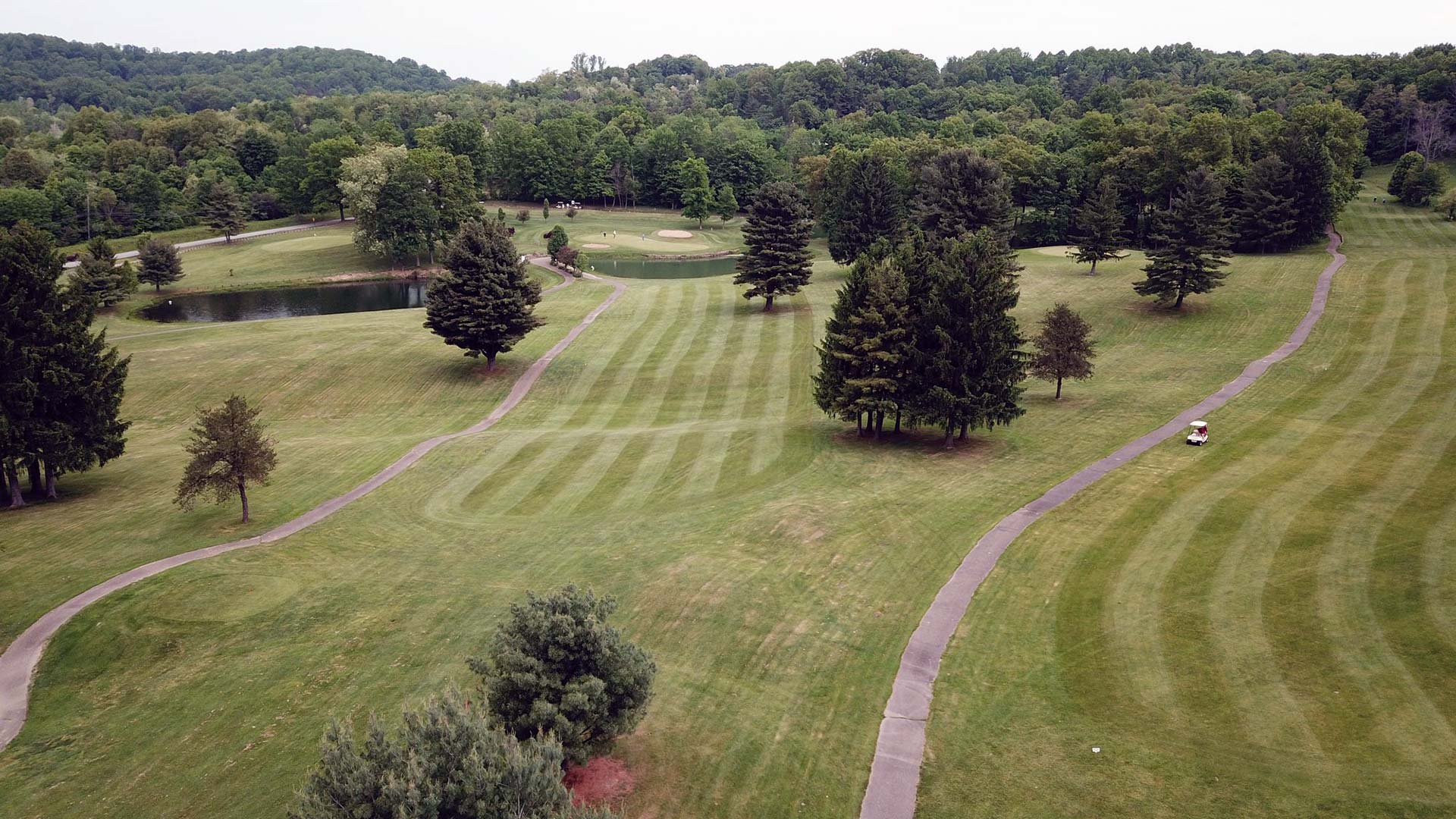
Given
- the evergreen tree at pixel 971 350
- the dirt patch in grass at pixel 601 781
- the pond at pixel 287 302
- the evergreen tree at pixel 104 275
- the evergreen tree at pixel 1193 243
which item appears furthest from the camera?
the pond at pixel 287 302

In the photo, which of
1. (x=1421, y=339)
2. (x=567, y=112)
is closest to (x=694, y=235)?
(x=567, y=112)

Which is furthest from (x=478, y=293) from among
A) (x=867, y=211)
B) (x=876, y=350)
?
(x=867, y=211)

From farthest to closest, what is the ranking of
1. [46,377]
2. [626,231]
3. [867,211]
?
[626,231]
[867,211]
[46,377]

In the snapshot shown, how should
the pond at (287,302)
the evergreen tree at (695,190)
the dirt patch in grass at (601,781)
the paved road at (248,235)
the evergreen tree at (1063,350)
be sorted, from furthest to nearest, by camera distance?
1. the evergreen tree at (695,190)
2. the paved road at (248,235)
3. the pond at (287,302)
4. the evergreen tree at (1063,350)
5. the dirt patch in grass at (601,781)

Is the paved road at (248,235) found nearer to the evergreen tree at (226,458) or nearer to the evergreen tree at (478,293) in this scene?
the evergreen tree at (478,293)

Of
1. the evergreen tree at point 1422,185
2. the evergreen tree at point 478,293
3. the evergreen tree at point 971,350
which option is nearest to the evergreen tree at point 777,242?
the evergreen tree at point 478,293

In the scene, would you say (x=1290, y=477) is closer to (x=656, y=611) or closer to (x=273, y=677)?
(x=656, y=611)

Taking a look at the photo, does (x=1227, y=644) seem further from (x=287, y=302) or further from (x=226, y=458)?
(x=287, y=302)
